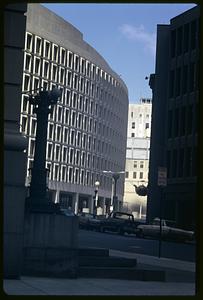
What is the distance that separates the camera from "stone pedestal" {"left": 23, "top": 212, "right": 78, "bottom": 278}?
1092cm

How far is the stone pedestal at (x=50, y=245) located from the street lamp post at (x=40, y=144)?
2.81ft

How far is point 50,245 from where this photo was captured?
37.0ft

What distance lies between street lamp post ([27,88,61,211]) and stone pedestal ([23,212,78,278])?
0.86 metres

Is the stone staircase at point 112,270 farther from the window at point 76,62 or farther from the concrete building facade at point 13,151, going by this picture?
the window at point 76,62

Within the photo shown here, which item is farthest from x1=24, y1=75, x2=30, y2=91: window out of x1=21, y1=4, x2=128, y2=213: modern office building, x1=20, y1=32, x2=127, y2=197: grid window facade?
x1=20, y1=32, x2=127, y2=197: grid window facade

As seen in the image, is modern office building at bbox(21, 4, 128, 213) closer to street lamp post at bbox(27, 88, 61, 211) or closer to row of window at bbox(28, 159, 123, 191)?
row of window at bbox(28, 159, 123, 191)

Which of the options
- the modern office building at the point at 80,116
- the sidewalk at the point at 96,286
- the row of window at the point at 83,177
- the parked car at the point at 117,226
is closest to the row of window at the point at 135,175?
the modern office building at the point at 80,116

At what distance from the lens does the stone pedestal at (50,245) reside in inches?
430

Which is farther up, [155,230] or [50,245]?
[50,245]

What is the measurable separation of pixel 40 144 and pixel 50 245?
7.09ft

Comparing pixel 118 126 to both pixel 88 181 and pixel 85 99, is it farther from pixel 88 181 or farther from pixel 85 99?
pixel 88 181

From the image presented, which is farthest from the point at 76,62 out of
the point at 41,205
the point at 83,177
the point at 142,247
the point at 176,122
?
the point at 176,122

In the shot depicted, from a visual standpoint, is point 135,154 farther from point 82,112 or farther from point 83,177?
point 83,177
